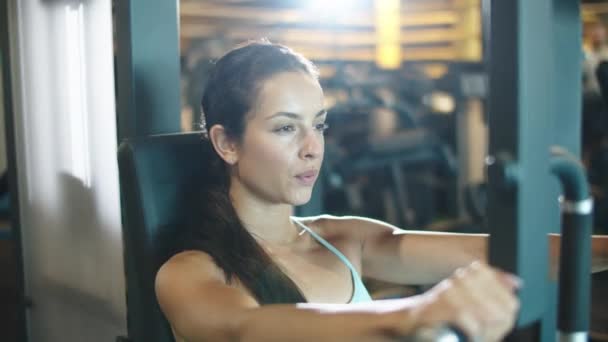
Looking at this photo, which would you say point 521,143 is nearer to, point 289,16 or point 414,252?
point 414,252

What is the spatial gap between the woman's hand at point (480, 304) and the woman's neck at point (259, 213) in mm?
732

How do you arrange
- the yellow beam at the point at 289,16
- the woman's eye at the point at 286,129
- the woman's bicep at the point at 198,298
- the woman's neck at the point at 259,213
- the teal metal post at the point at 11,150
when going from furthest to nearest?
1. the yellow beam at the point at 289,16
2. the teal metal post at the point at 11,150
3. the woman's neck at the point at 259,213
4. the woman's eye at the point at 286,129
5. the woman's bicep at the point at 198,298

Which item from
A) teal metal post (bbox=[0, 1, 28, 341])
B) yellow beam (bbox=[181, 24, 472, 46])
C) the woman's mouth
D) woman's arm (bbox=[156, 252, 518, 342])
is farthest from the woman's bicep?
yellow beam (bbox=[181, 24, 472, 46])

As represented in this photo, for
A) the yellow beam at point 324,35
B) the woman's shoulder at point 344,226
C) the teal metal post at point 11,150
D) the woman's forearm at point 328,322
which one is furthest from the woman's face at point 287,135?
the yellow beam at point 324,35

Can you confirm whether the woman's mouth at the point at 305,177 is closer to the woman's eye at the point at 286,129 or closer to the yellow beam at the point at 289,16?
the woman's eye at the point at 286,129

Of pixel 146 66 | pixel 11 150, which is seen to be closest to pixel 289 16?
pixel 11 150

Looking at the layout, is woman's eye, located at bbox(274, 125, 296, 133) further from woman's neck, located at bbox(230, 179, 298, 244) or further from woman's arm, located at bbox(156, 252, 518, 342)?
woman's arm, located at bbox(156, 252, 518, 342)

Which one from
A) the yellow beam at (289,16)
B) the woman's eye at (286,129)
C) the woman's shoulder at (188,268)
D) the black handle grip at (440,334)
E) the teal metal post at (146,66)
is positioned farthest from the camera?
the yellow beam at (289,16)

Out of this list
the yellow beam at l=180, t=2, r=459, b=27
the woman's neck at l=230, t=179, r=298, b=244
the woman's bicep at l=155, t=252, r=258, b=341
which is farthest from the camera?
the yellow beam at l=180, t=2, r=459, b=27

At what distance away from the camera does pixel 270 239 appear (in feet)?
4.91

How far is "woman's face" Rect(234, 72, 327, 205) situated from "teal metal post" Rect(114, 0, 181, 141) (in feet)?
1.14

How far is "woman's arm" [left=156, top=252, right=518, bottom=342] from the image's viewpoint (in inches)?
29.2

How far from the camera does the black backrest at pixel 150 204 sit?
4.63 feet

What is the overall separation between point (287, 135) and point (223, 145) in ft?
0.53
